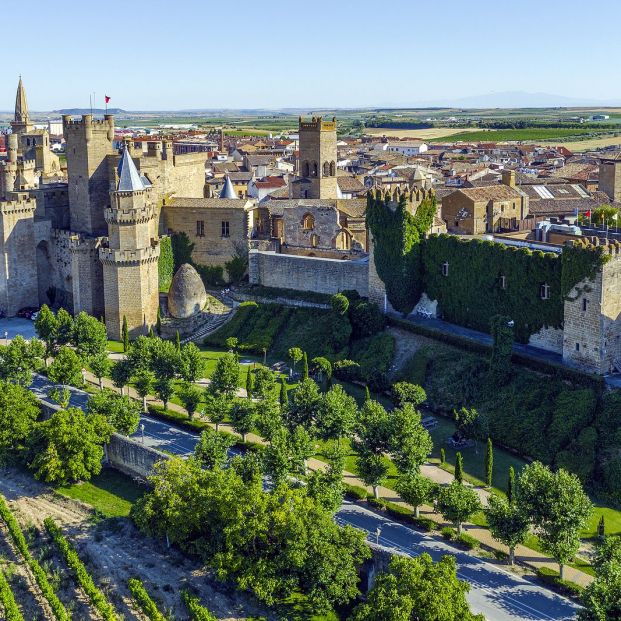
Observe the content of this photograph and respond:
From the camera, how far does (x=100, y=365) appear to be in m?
40.8

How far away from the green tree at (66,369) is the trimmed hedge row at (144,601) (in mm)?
14526

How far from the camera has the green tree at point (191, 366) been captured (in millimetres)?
39688

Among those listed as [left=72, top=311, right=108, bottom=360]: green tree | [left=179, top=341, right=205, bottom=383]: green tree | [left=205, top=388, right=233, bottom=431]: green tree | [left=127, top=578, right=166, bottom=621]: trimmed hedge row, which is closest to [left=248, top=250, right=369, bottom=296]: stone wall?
[left=179, top=341, right=205, bottom=383]: green tree

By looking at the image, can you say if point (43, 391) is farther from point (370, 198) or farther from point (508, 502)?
point (508, 502)

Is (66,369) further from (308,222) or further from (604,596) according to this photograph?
(604,596)

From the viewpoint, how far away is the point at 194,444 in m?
35.8

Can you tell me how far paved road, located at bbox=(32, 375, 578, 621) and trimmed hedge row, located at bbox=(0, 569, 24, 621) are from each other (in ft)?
32.9

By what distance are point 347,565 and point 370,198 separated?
79.0 ft

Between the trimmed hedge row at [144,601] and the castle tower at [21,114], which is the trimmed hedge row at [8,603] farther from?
the castle tower at [21,114]

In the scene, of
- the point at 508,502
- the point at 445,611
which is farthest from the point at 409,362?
the point at 445,611

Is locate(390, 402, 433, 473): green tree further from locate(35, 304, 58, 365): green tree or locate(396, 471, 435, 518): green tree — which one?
locate(35, 304, 58, 365): green tree

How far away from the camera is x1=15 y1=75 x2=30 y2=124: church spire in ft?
259

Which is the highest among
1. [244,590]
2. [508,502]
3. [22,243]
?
[22,243]

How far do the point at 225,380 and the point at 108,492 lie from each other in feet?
21.9
